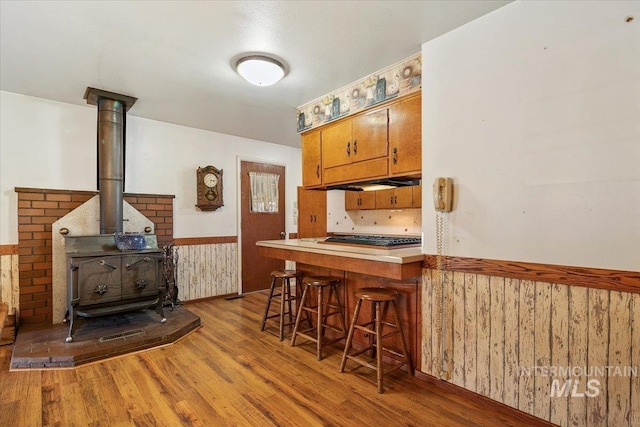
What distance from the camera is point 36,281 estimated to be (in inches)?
130

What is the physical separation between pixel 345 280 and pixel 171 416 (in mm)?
1657

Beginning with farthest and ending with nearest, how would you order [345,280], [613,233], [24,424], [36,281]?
[36,281] → [345,280] → [24,424] → [613,233]

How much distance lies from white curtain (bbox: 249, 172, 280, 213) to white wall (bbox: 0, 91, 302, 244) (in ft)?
0.94

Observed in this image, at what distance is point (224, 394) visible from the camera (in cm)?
209

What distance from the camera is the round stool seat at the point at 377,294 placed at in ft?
7.41

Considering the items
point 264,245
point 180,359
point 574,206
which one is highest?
point 574,206

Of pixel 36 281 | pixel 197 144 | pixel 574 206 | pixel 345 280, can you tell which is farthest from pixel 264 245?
pixel 574 206

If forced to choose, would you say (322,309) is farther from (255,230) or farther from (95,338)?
(255,230)

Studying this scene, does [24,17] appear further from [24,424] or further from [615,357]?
[615,357]

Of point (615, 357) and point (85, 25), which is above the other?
point (85, 25)

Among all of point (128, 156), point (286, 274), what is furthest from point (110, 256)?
point (286, 274)

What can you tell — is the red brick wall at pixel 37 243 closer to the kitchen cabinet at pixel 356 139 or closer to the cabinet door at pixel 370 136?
the kitchen cabinet at pixel 356 139

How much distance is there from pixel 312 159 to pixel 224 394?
7.64 feet

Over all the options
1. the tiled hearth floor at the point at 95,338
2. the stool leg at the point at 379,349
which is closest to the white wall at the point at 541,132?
the stool leg at the point at 379,349
